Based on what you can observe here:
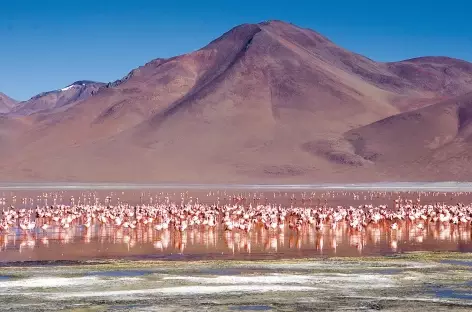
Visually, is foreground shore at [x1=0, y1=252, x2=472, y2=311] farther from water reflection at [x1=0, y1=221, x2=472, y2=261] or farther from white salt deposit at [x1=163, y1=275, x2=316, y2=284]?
water reflection at [x1=0, y1=221, x2=472, y2=261]

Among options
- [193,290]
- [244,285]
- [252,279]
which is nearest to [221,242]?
[252,279]

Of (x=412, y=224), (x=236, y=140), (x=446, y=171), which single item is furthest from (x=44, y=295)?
(x=236, y=140)

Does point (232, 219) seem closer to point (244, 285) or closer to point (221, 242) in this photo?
point (221, 242)

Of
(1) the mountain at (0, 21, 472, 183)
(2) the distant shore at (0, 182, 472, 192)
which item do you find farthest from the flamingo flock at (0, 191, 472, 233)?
(1) the mountain at (0, 21, 472, 183)

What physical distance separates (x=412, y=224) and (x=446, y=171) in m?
84.2

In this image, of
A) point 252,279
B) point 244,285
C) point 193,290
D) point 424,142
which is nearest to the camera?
point 193,290

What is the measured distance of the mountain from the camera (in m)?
135

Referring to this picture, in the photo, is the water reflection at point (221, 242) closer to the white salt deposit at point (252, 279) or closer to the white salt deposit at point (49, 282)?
the white salt deposit at point (49, 282)

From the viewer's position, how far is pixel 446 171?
122 m

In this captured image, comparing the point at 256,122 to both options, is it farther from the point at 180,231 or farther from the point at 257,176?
the point at 180,231

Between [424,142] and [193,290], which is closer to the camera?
[193,290]

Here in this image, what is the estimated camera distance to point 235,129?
521ft

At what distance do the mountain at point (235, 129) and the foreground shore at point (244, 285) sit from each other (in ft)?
328

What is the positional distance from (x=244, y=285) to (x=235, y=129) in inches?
5475
